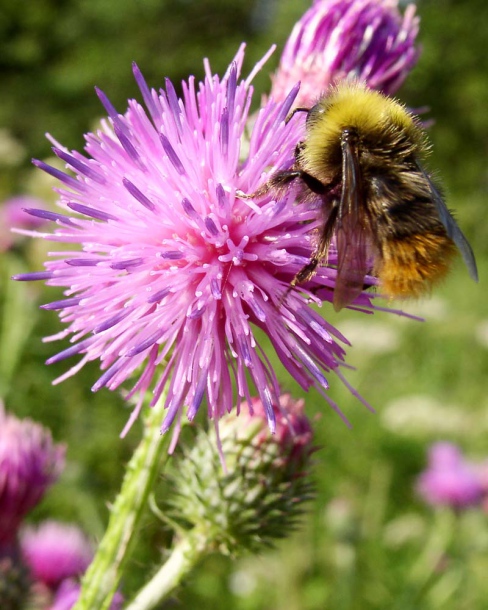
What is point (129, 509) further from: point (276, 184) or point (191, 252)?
point (276, 184)

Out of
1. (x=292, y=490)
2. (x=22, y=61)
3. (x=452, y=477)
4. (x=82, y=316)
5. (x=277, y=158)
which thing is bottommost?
(x=452, y=477)

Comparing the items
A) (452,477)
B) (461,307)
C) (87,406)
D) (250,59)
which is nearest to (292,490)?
(452,477)

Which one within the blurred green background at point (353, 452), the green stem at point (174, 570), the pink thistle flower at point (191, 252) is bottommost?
the blurred green background at point (353, 452)

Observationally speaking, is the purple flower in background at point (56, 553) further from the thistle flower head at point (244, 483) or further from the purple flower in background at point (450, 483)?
the purple flower in background at point (450, 483)

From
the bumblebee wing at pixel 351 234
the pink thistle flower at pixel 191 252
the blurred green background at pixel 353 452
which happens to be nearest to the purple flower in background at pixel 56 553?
the blurred green background at pixel 353 452

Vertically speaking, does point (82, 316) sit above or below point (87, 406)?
above

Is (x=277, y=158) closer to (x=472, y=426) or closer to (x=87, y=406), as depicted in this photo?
(x=87, y=406)
